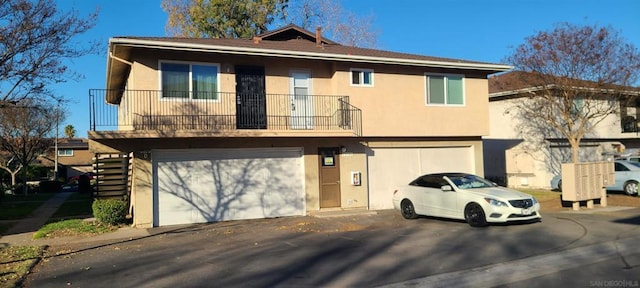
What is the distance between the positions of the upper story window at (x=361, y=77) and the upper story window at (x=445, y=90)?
238 centimetres

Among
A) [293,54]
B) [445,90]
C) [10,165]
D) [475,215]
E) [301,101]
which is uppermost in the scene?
[293,54]

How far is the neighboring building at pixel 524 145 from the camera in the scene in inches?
942

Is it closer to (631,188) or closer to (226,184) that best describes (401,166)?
(226,184)

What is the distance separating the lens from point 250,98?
15.6m

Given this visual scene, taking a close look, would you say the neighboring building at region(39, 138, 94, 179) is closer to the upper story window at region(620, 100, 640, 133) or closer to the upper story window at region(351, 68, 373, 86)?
the upper story window at region(351, 68, 373, 86)

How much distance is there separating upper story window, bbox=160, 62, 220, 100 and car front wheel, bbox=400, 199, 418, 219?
6508mm

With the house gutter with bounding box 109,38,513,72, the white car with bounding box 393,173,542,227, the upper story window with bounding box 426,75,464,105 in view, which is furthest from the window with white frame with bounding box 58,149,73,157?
the white car with bounding box 393,173,542,227

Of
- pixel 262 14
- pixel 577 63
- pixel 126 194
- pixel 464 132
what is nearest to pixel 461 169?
pixel 464 132

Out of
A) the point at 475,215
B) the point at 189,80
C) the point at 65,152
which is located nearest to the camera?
the point at 475,215

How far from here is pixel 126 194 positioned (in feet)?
56.5

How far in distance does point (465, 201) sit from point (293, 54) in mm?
6851

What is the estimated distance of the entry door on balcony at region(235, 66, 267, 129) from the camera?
1544 centimetres

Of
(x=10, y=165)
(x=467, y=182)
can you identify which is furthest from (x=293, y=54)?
(x=10, y=165)

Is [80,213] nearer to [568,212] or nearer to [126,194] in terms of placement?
[126,194]
